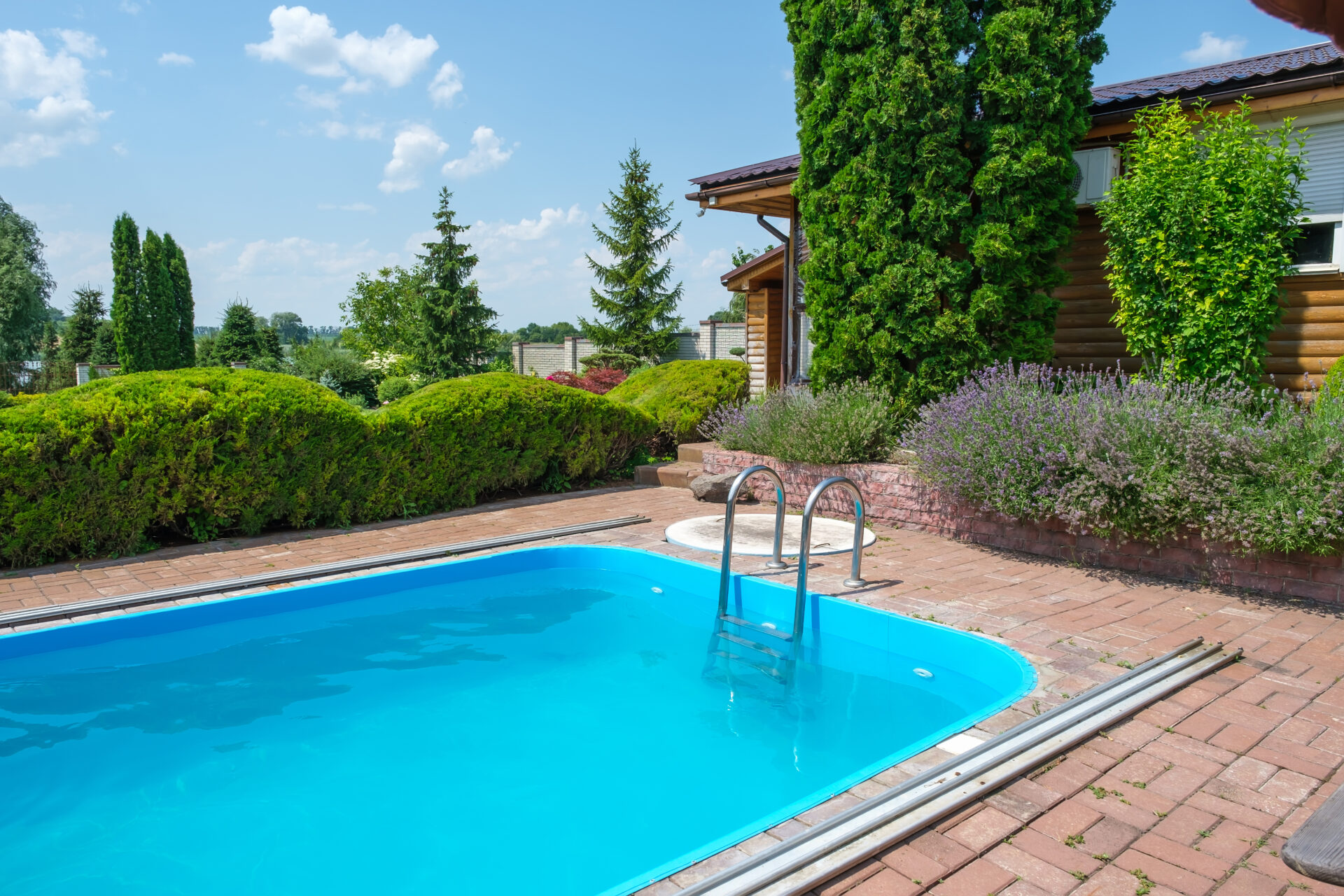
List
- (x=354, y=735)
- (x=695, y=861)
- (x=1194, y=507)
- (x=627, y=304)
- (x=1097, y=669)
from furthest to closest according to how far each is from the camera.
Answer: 1. (x=627, y=304)
2. (x=1194, y=507)
3. (x=354, y=735)
4. (x=1097, y=669)
5. (x=695, y=861)

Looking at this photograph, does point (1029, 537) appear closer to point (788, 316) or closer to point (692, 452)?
point (692, 452)

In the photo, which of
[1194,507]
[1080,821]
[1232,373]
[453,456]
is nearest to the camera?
[1080,821]

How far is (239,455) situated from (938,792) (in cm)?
650

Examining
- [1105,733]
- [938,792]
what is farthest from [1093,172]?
[938,792]

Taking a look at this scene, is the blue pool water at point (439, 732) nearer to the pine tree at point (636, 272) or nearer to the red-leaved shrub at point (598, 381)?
the red-leaved shrub at point (598, 381)

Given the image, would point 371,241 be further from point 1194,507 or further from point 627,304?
point 1194,507

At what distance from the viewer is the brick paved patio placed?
240 cm

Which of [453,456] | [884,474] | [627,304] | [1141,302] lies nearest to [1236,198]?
[1141,302]

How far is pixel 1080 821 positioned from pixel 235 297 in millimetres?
36749

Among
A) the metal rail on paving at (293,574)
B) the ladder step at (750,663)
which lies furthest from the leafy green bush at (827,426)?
the ladder step at (750,663)

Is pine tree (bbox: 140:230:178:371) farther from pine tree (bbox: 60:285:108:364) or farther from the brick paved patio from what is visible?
the brick paved patio

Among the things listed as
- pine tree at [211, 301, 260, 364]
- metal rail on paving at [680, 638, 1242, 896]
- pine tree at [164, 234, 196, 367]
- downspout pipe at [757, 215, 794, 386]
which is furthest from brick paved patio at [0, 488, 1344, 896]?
pine tree at [211, 301, 260, 364]

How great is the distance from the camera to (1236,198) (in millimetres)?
6738

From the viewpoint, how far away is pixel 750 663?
5.29 m
